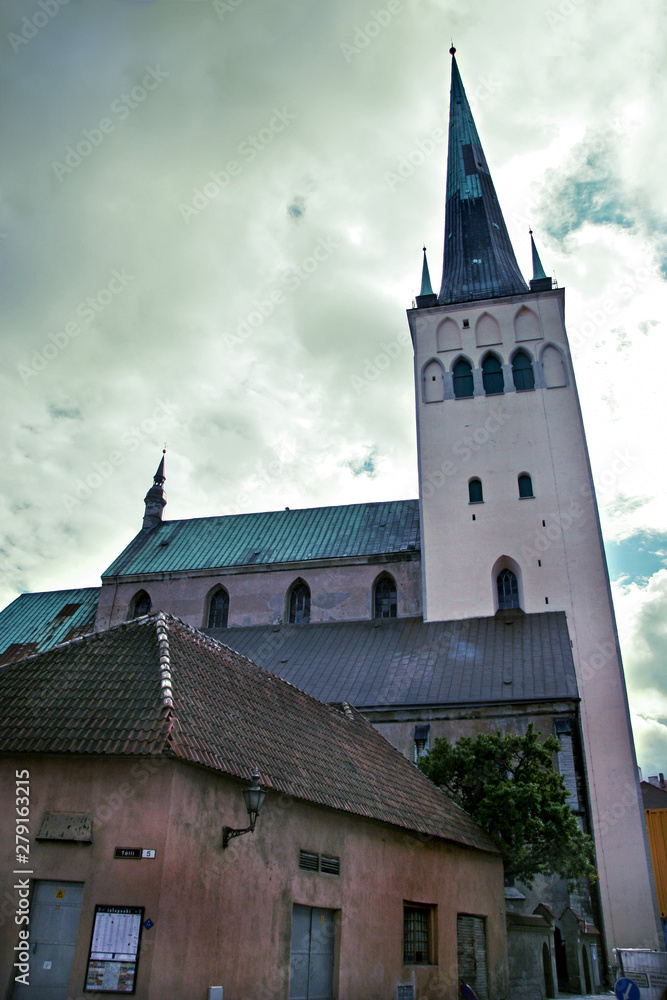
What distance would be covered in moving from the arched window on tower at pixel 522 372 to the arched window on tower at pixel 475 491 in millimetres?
4144

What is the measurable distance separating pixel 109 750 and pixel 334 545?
21.3 m

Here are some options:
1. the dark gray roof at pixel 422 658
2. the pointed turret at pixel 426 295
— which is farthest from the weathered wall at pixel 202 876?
the pointed turret at pixel 426 295

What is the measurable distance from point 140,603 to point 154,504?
6.41m

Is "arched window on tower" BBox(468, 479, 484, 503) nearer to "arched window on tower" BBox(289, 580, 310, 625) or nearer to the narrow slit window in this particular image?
"arched window on tower" BBox(289, 580, 310, 625)

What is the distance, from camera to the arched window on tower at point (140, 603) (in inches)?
1235

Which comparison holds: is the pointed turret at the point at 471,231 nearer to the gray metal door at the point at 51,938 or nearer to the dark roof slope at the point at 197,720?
the dark roof slope at the point at 197,720

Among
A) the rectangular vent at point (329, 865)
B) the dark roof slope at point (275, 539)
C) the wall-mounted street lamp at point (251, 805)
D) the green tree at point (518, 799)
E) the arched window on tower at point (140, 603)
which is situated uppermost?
the dark roof slope at point (275, 539)

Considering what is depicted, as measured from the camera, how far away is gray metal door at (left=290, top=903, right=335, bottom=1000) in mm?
10466

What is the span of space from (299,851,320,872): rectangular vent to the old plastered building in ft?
24.5

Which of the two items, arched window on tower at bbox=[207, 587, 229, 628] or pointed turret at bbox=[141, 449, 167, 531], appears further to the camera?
pointed turret at bbox=[141, 449, 167, 531]

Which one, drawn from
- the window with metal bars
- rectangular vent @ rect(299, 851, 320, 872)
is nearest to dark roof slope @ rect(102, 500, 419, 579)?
the window with metal bars

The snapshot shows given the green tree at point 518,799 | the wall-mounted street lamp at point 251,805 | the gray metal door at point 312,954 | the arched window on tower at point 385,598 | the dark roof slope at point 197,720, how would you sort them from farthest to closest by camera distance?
the arched window on tower at point 385,598, the green tree at point 518,799, the gray metal door at point 312,954, the dark roof slope at point 197,720, the wall-mounted street lamp at point 251,805

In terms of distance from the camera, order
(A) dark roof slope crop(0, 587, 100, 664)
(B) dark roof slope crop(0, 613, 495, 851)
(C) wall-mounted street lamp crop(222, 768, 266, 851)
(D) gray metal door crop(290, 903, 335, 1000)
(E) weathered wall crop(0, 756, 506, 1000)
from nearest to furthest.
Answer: (E) weathered wall crop(0, 756, 506, 1000), (C) wall-mounted street lamp crop(222, 768, 266, 851), (B) dark roof slope crop(0, 613, 495, 851), (D) gray metal door crop(290, 903, 335, 1000), (A) dark roof slope crop(0, 587, 100, 664)

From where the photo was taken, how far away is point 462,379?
31.0 metres
